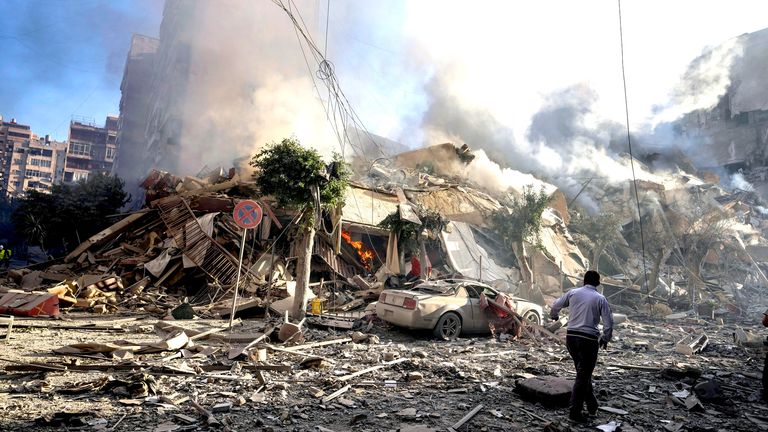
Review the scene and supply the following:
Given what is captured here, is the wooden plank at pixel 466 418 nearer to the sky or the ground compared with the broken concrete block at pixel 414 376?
nearer to the sky

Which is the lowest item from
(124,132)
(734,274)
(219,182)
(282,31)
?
(734,274)

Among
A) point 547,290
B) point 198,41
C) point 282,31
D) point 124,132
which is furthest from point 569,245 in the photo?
point 124,132

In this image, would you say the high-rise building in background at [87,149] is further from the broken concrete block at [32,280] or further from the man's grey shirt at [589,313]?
the man's grey shirt at [589,313]

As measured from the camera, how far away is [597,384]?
6.14 metres

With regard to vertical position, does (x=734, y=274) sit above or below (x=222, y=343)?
above

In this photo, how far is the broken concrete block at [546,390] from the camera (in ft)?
16.2

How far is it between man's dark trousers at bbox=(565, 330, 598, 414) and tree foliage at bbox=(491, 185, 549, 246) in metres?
14.2

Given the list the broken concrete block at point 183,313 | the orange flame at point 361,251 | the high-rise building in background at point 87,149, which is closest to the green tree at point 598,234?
the orange flame at point 361,251

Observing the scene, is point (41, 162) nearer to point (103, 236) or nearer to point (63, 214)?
point (63, 214)

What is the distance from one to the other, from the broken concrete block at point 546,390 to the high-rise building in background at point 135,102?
2513 inches

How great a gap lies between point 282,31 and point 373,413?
38.4m

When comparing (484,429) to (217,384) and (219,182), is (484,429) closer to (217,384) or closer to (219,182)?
(217,384)

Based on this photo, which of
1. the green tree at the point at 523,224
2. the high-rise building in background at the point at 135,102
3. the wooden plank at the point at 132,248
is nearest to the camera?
the wooden plank at the point at 132,248

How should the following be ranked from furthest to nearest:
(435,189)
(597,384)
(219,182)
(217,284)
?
1. (435,189)
2. (219,182)
3. (217,284)
4. (597,384)
